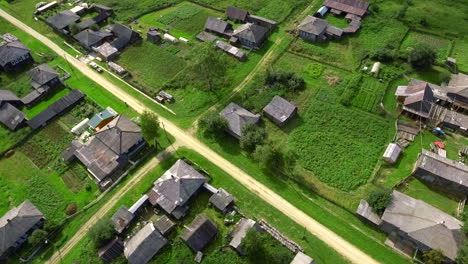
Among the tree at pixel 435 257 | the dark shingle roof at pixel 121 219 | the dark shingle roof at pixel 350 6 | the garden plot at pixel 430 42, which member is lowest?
the dark shingle roof at pixel 121 219

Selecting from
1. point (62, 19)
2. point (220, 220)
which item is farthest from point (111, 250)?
point (62, 19)

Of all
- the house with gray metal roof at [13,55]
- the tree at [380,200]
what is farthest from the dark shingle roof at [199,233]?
the house with gray metal roof at [13,55]

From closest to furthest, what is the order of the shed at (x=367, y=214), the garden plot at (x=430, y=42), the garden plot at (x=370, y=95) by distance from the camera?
the shed at (x=367, y=214) → the garden plot at (x=370, y=95) → the garden plot at (x=430, y=42)

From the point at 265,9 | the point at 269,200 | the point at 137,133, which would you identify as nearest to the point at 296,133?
the point at 269,200

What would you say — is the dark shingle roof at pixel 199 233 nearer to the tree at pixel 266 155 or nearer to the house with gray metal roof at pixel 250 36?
the tree at pixel 266 155

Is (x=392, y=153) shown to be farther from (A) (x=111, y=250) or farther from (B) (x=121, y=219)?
(A) (x=111, y=250)

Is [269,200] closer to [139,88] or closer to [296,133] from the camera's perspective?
[296,133]
